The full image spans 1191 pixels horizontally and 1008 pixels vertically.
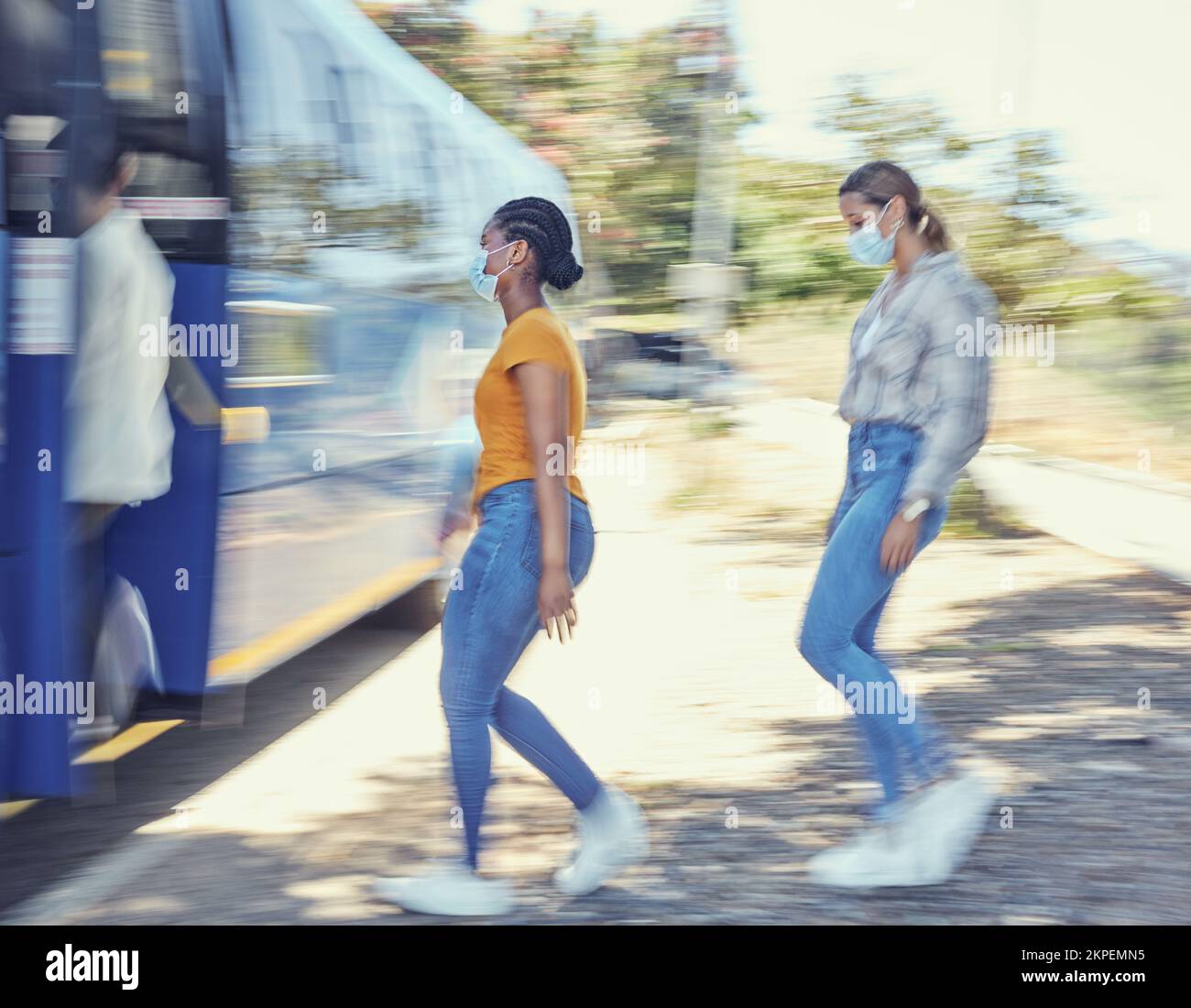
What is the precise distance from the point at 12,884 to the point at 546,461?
6.79 feet

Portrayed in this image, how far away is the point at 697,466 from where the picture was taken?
1227 cm

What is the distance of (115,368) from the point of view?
4031 millimetres

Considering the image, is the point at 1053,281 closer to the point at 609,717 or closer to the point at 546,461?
the point at 609,717

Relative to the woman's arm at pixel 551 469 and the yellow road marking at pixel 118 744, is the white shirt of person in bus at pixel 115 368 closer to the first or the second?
the yellow road marking at pixel 118 744

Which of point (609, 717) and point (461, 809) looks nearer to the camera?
point (461, 809)

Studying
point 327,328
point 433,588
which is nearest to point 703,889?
point 327,328

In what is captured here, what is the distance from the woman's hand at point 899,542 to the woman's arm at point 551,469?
34.0 inches

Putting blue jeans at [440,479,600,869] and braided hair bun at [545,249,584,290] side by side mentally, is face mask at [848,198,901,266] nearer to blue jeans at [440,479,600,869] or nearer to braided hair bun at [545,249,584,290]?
braided hair bun at [545,249,584,290]

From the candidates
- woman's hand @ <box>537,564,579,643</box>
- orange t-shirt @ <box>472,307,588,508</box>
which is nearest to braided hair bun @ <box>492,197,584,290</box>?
orange t-shirt @ <box>472,307,588,508</box>

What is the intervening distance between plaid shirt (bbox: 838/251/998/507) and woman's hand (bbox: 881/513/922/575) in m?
0.06

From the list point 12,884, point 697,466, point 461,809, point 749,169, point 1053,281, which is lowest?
point 697,466

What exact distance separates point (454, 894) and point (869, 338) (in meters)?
1.86
